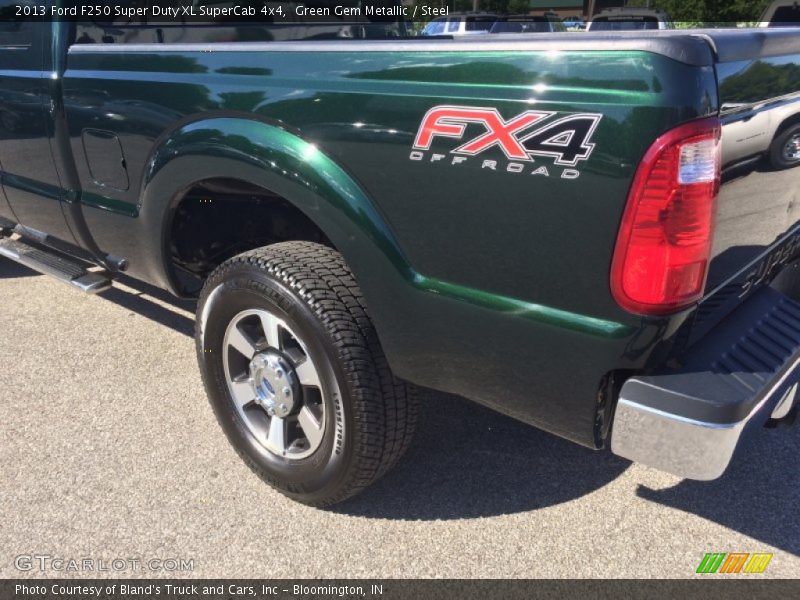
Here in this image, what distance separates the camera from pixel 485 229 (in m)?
1.78

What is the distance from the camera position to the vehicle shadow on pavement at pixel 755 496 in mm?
2344

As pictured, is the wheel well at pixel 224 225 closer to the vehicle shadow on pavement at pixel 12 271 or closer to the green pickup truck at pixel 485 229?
the green pickup truck at pixel 485 229

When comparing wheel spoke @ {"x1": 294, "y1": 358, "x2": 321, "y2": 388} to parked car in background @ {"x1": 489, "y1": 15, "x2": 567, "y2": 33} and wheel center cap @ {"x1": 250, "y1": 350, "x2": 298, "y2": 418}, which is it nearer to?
wheel center cap @ {"x1": 250, "y1": 350, "x2": 298, "y2": 418}

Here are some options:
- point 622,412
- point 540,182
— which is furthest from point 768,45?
point 622,412

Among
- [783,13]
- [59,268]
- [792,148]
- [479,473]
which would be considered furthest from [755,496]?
[783,13]

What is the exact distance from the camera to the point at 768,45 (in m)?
1.80

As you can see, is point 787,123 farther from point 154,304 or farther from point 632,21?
point 632,21

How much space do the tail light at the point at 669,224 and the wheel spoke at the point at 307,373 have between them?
1048mm

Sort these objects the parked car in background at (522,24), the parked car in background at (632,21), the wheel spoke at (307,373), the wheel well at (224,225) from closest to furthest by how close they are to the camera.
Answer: the wheel spoke at (307,373) < the wheel well at (224,225) < the parked car in background at (632,21) < the parked car in background at (522,24)

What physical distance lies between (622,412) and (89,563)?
175 centimetres

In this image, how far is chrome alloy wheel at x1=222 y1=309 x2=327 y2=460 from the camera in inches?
92.4

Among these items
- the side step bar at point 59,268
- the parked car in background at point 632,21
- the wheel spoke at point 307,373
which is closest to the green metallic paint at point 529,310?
the wheel spoke at point 307,373

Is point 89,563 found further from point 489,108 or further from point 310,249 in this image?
point 489,108

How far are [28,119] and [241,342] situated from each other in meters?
1.66
